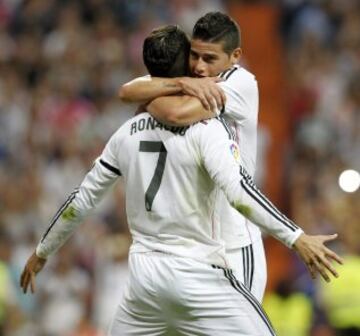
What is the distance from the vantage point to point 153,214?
5.99 m

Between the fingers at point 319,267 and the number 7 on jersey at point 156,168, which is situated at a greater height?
the number 7 on jersey at point 156,168

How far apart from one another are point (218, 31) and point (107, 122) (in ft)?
22.9

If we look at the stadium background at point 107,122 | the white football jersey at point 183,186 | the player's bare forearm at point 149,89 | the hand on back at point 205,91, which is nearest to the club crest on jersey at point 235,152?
the white football jersey at point 183,186

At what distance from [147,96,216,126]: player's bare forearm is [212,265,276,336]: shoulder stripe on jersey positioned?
62cm

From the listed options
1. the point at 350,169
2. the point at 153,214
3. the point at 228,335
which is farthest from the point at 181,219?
the point at 350,169

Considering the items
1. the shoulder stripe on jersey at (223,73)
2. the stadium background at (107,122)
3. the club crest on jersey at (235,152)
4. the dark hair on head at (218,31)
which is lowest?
the stadium background at (107,122)

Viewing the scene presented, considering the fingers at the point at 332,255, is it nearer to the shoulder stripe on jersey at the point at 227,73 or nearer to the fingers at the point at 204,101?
the fingers at the point at 204,101

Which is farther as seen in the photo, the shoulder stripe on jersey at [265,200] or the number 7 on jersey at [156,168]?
the number 7 on jersey at [156,168]

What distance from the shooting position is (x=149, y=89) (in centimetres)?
606

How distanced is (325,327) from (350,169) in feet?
11.1

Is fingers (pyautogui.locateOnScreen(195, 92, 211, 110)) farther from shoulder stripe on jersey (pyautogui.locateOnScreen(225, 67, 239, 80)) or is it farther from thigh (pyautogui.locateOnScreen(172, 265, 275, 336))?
thigh (pyautogui.locateOnScreen(172, 265, 275, 336))

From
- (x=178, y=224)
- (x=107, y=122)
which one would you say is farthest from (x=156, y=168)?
(x=107, y=122)

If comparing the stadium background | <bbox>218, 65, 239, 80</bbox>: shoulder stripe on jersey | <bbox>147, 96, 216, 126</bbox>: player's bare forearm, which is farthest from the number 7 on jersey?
the stadium background

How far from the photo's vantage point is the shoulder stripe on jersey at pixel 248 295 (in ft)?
19.4
